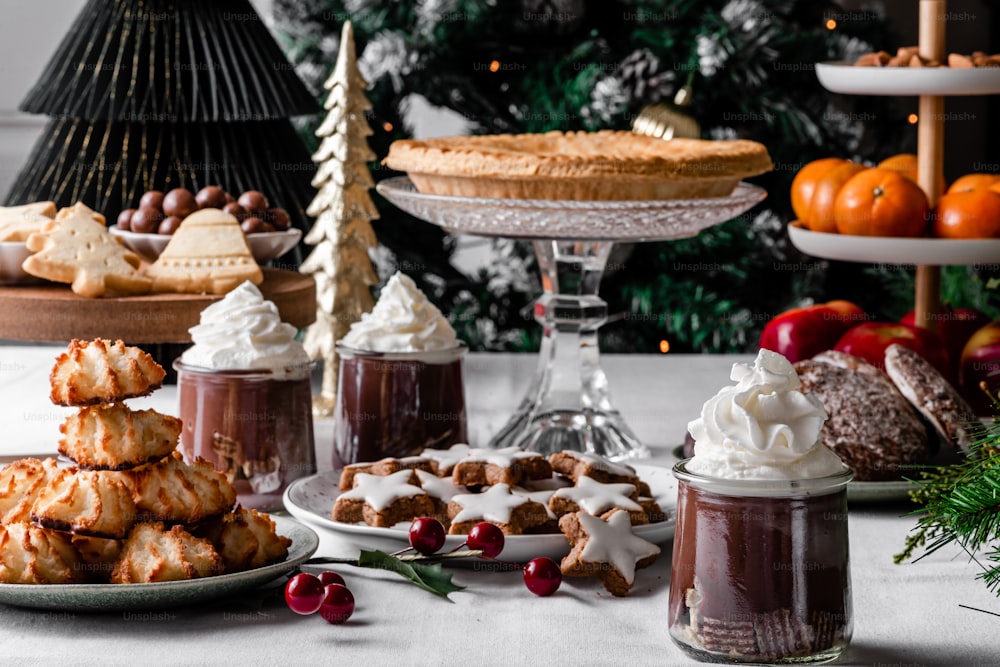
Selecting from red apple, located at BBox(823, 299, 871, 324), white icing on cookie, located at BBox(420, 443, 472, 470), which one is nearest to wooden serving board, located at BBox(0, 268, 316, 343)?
white icing on cookie, located at BBox(420, 443, 472, 470)

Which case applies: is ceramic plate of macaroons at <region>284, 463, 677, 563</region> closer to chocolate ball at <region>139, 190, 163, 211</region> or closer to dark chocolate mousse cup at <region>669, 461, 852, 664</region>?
dark chocolate mousse cup at <region>669, 461, 852, 664</region>

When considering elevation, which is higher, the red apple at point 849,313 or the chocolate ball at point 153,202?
the chocolate ball at point 153,202

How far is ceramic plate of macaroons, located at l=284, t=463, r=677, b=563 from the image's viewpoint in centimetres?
96

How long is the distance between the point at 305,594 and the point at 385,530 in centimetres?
13

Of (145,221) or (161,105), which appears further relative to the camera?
(161,105)

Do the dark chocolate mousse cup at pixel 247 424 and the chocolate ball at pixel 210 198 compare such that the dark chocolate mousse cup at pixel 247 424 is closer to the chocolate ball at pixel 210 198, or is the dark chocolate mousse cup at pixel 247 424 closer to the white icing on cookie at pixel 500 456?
the white icing on cookie at pixel 500 456

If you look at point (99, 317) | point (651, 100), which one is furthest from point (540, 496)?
point (651, 100)

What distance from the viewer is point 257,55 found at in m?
1.99

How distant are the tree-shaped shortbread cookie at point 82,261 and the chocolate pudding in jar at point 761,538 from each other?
0.83 metres

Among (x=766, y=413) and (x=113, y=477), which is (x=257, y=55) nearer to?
(x=113, y=477)

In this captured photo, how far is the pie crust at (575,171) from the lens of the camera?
1.32 metres

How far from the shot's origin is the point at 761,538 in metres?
0.76

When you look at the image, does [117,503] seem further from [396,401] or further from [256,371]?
[396,401]

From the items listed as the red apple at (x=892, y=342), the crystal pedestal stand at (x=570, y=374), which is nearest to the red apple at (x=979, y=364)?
the red apple at (x=892, y=342)
